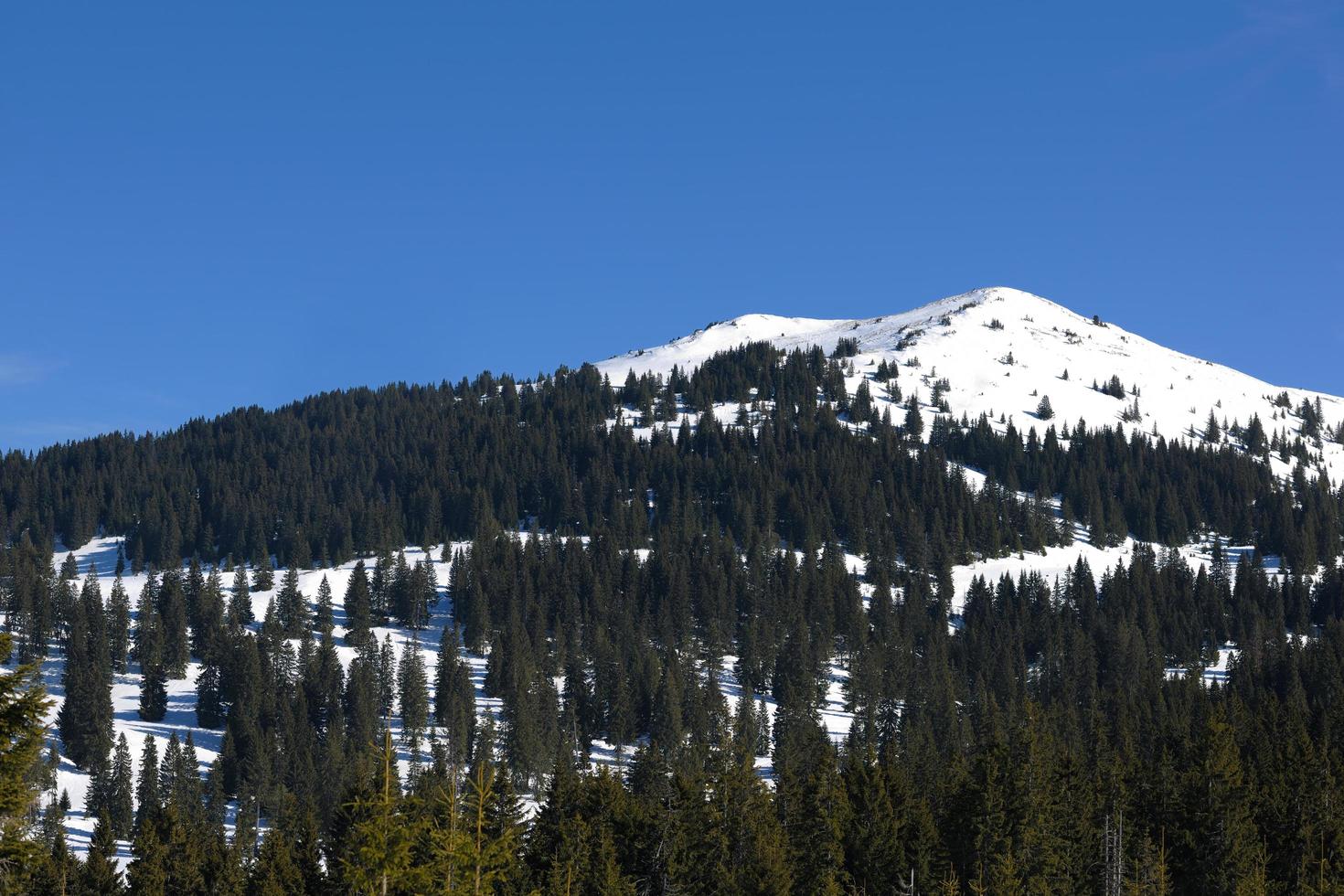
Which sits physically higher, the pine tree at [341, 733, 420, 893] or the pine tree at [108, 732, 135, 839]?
the pine tree at [341, 733, 420, 893]

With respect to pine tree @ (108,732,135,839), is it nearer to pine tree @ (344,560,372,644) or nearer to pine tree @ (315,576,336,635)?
pine tree @ (315,576,336,635)

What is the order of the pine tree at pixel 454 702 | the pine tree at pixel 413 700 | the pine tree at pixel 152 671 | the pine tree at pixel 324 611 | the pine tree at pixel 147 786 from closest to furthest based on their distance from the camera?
the pine tree at pixel 147 786
the pine tree at pixel 454 702
the pine tree at pixel 413 700
the pine tree at pixel 152 671
the pine tree at pixel 324 611

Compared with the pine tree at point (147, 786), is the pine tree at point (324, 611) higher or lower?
higher

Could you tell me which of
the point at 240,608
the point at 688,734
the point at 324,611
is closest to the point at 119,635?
the point at 240,608

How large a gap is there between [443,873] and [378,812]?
2.46 meters

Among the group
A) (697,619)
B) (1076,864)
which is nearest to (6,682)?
(1076,864)

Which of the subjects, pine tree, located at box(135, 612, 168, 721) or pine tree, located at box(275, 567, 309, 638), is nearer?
pine tree, located at box(135, 612, 168, 721)

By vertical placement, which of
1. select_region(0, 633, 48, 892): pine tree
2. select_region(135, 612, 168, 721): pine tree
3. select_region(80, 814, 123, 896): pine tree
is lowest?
select_region(80, 814, 123, 896): pine tree

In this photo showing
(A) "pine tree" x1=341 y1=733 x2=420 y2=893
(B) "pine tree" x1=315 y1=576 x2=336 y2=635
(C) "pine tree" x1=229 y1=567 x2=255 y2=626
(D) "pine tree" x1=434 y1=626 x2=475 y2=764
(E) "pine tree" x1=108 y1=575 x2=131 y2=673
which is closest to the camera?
(A) "pine tree" x1=341 y1=733 x2=420 y2=893

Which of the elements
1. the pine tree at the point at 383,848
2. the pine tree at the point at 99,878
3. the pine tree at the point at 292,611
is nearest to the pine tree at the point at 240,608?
the pine tree at the point at 292,611

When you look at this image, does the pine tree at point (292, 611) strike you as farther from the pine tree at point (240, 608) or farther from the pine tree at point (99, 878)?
the pine tree at point (99, 878)

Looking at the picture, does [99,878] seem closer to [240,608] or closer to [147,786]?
[147,786]

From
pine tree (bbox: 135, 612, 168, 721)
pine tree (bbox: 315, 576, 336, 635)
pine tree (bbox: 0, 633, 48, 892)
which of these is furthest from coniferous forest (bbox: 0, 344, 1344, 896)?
pine tree (bbox: 315, 576, 336, 635)

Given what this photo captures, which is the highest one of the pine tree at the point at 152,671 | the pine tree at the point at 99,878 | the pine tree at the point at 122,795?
the pine tree at the point at 152,671
